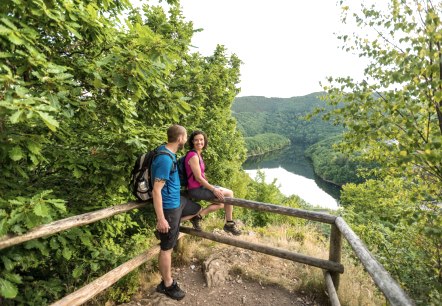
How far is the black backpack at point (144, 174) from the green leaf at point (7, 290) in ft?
5.04

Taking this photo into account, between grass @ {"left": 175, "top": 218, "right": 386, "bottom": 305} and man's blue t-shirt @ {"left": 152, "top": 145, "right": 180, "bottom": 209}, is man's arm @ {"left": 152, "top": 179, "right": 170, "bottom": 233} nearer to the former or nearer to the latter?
man's blue t-shirt @ {"left": 152, "top": 145, "right": 180, "bottom": 209}

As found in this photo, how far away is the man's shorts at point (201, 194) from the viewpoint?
4137 millimetres

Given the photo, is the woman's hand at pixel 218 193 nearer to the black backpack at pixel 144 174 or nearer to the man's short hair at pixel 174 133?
the black backpack at pixel 144 174

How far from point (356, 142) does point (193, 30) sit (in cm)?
963

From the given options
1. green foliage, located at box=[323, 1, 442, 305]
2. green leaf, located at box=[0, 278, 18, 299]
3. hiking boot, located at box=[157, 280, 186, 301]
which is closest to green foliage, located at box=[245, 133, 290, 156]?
green foliage, located at box=[323, 1, 442, 305]

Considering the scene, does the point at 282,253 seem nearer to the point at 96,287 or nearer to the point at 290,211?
the point at 290,211

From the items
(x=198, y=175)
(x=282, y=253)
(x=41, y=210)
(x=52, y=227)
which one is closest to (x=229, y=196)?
(x=198, y=175)

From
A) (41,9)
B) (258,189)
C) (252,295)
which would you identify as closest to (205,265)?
(252,295)

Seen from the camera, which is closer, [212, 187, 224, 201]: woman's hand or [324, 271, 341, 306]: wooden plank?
[324, 271, 341, 306]: wooden plank

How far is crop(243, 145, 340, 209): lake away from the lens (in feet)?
193

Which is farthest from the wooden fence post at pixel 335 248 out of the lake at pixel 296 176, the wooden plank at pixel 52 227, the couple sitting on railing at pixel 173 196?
the lake at pixel 296 176

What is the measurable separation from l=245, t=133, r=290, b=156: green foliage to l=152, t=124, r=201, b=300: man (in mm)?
119150

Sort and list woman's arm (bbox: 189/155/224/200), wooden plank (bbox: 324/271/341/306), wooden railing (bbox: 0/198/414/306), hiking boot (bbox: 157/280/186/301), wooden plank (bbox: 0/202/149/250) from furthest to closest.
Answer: woman's arm (bbox: 189/155/224/200), hiking boot (bbox: 157/280/186/301), wooden plank (bbox: 324/271/341/306), wooden plank (bbox: 0/202/149/250), wooden railing (bbox: 0/198/414/306)

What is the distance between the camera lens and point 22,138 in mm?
2416
